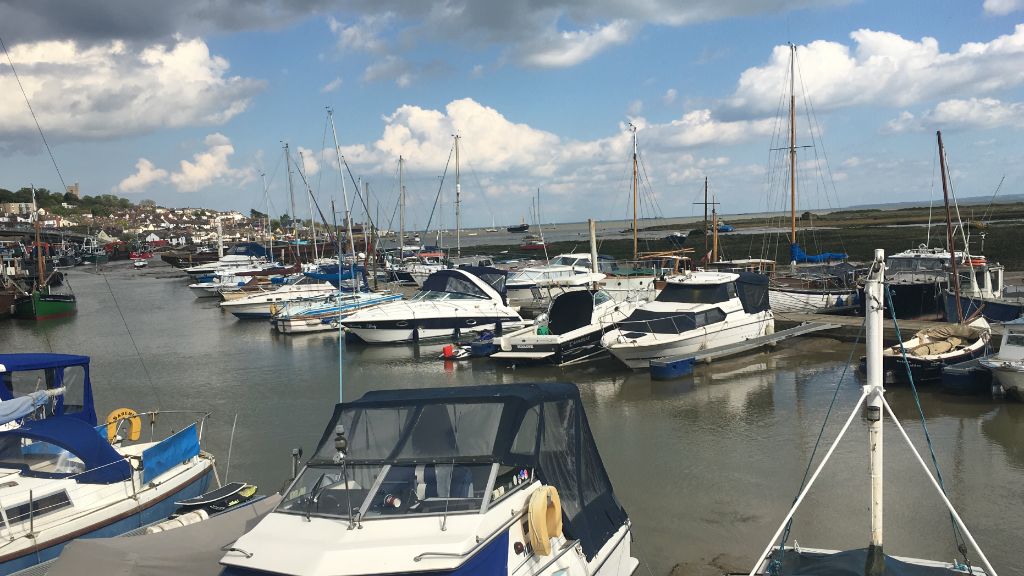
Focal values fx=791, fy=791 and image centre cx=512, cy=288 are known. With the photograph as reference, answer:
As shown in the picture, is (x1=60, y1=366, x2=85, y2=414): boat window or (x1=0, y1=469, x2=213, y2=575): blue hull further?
(x1=60, y1=366, x2=85, y2=414): boat window

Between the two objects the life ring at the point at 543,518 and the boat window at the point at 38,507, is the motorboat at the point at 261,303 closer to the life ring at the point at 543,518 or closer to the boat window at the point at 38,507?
the boat window at the point at 38,507

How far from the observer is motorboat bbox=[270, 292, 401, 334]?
35469 millimetres

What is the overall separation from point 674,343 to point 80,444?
55.0ft

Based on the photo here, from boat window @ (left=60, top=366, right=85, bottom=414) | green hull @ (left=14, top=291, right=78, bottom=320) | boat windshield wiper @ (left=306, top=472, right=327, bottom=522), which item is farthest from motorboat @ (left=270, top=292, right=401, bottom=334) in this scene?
boat windshield wiper @ (left=306, top=472, right=327, bottom=522)

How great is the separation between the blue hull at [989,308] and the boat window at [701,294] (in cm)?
772

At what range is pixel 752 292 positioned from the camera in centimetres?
2627

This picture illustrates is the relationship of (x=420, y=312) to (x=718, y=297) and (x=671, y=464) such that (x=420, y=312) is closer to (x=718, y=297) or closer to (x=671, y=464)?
(x=718, y=297)

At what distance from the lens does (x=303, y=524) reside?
6762 millimetres

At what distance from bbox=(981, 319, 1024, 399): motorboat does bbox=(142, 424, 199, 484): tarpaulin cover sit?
16.7m

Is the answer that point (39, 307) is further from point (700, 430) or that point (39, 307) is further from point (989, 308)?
point (989, 308)

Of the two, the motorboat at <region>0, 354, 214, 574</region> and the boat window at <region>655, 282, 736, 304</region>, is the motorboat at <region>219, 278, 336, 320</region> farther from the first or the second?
the motorboat at <region>0, 354, 214, 574</region>

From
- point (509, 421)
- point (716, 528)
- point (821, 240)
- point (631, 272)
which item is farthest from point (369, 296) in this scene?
point (821, 240)

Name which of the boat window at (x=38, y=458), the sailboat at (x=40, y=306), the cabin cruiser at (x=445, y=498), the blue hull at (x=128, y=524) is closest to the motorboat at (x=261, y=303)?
the sailboat at (x=40, y=306)

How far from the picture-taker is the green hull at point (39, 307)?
146ft
